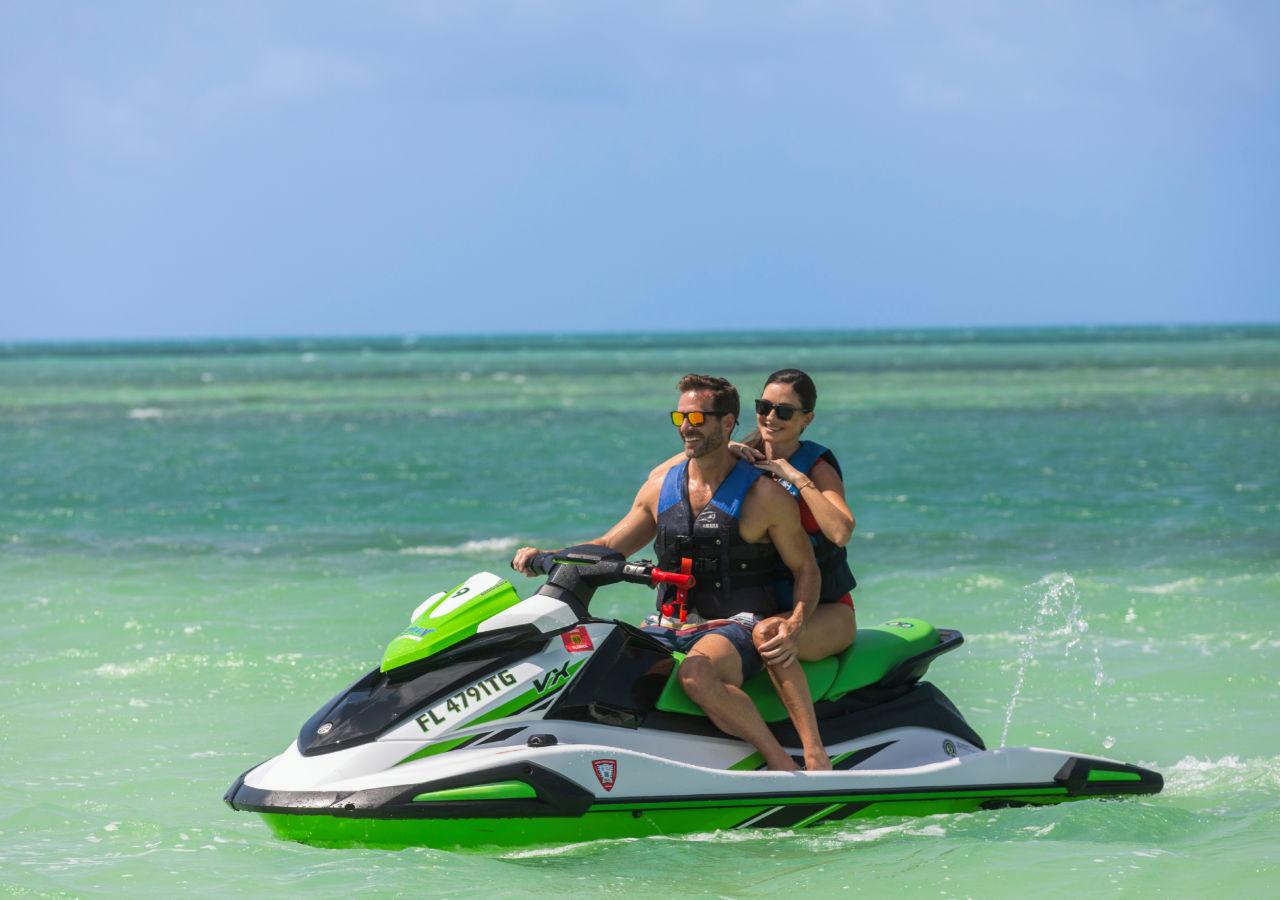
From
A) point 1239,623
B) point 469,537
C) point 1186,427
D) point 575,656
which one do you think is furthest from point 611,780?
point 1186,427

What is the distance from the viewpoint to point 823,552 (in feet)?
19.3

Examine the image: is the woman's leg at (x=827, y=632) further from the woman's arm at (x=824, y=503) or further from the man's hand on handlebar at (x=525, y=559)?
the man's hand on handlebar at (x=525, y=559)

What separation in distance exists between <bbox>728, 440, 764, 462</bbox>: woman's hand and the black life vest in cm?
12

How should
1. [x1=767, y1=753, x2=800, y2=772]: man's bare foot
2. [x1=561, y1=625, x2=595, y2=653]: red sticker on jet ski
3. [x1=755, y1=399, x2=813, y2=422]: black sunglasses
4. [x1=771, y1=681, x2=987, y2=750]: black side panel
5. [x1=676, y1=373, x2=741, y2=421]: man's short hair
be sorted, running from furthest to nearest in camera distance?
[x1=771, y1=681, x2=987, y2=750]: black side panel
[x1=755, y1=399, x2=813, y2=422]: black sunglasses
[x1=767, y1=753, x2=800, y2=772]: man's bare foot
[x1=676, y1=373, x2=741, y2=421]: man's short hair
[x1=561, y1=625, x2=595, y2=653]: red sticker on jet ski

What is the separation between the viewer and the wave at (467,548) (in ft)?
43.6

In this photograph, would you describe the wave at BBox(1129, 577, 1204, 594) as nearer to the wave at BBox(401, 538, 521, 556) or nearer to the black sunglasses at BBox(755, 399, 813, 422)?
the wave at BBox(401, 538, 521, 556)

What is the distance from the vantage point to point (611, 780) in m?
5.35

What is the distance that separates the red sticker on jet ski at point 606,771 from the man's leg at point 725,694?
15.5 inches

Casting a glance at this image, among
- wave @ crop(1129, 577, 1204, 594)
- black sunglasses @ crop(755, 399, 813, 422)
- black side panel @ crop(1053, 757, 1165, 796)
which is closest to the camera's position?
black sunglasses @ crop(755, 399, 813, 422)

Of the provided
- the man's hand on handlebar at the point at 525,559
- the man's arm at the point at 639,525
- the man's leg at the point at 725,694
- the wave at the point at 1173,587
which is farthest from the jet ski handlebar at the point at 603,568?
the wave at the point at 1173,587

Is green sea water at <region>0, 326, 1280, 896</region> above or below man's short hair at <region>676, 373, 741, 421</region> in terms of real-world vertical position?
below

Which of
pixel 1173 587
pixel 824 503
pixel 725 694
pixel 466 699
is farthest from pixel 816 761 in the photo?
pixel 1173 587

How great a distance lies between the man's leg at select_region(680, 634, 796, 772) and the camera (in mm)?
5547

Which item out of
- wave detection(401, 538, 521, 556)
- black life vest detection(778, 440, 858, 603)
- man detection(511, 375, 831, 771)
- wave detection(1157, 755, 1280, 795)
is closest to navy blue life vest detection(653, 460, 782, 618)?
man detection(511, 375, 831, 771)
